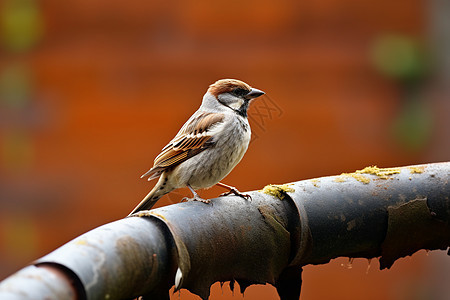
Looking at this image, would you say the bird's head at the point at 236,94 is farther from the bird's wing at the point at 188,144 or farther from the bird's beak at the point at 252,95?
the bird's wing at the point at 188,144

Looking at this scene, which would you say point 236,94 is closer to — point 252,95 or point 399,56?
point 252,95

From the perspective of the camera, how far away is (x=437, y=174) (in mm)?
2152

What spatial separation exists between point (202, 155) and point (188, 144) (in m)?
0.11

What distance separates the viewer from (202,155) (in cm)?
303

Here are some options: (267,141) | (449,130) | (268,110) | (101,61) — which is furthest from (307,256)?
(449,130)

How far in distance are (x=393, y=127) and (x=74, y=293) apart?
5.33 metres

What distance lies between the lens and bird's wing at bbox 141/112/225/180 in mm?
3062

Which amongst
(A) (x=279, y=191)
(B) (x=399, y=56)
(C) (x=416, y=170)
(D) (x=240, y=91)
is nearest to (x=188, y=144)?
(D) (x=240, y=91)

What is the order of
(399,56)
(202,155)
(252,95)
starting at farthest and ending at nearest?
(399,56) < (252,95) < (202,155)

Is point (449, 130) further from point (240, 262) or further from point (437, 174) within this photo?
point (240, 262)

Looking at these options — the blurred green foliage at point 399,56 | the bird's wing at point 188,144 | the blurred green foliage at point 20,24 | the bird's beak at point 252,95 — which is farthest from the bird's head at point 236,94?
the blurred green foliage at point 20,24

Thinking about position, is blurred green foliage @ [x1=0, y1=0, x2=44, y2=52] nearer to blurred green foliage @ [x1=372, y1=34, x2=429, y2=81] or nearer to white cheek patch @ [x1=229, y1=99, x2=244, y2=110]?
blurred green foliage @ [x1=372, y1=34, x2=429, y2=81]

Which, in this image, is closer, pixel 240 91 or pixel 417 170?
pixel 417 170

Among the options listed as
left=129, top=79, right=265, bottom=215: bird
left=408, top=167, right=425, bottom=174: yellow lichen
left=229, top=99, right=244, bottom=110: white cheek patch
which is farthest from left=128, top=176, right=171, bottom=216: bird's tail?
left=408, top=167, right=425, bottom=174: yellow lichen
